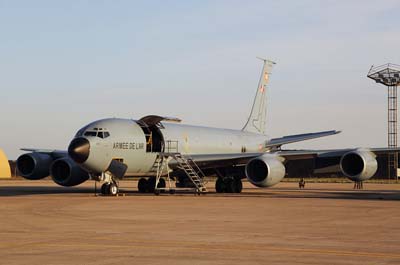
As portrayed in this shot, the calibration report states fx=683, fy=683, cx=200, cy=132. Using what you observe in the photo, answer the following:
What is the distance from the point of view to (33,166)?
36.7 m

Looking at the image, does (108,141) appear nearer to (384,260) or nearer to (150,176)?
(150,176)

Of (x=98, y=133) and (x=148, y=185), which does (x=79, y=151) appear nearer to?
(x=98, y=133)

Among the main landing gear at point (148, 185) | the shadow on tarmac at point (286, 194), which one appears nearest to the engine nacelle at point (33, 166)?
the shadow on tarmac at point (286, 194)

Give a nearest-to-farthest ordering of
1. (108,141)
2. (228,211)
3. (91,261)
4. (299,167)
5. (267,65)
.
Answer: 1. (91,261)
2. (228,211)
3. (108,141)
4. (267,65)
5. (299,167)

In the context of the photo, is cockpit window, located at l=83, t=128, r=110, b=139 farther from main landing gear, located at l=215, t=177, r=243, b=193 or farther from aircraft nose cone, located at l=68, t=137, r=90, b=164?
main landing gear, located at l=215, t=177, r=243, b=193

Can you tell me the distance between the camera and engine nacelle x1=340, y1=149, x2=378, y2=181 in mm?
31812

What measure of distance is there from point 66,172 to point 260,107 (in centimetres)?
1617

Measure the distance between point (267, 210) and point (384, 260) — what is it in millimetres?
11329

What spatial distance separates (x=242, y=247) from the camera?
39.3 feet

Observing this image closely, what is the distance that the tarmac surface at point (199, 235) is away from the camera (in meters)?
10.7

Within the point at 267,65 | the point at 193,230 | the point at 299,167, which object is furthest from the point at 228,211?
the point at 299,167

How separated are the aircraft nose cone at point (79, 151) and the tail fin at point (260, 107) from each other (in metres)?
16.7

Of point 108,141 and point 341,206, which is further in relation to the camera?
point 108,141

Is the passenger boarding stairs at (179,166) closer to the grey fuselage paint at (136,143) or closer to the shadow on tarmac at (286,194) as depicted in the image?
the grey fuselage paint at (136,143)
